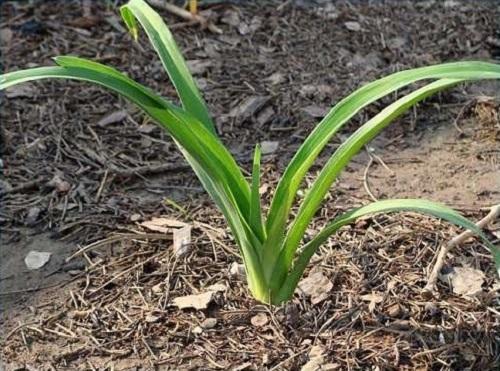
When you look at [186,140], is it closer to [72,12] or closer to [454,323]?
[454,323]

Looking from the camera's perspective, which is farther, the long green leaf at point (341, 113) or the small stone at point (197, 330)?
the small stone at point (197, 330)

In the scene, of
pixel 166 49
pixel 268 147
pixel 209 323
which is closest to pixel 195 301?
pixel 209 323

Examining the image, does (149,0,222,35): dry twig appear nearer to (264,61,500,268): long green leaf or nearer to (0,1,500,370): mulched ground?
(0,1,500,370): mulched ground

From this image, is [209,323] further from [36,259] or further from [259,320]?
[36,259]

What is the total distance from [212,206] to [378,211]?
64 centimetres

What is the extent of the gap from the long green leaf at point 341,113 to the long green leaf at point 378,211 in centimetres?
7

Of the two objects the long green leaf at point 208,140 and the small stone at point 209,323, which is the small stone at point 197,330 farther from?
the long green leaf at point 208,140

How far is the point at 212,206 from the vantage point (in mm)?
2000

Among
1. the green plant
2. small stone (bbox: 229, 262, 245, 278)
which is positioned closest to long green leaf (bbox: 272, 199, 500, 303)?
the green plant

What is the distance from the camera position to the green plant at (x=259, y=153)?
138 centimetres

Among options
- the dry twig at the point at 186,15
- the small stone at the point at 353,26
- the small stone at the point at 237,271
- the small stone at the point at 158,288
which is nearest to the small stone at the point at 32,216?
the small stone at the point at 158,288

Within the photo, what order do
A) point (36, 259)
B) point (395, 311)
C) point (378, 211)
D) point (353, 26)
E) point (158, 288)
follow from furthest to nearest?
point (353, 26)
point (36, 259)
point (158, 288)
point (395, 311)
point (378, 211)

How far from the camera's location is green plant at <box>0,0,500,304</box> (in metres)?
1.38

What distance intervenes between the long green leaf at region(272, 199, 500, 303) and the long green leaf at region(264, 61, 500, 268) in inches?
2.7
